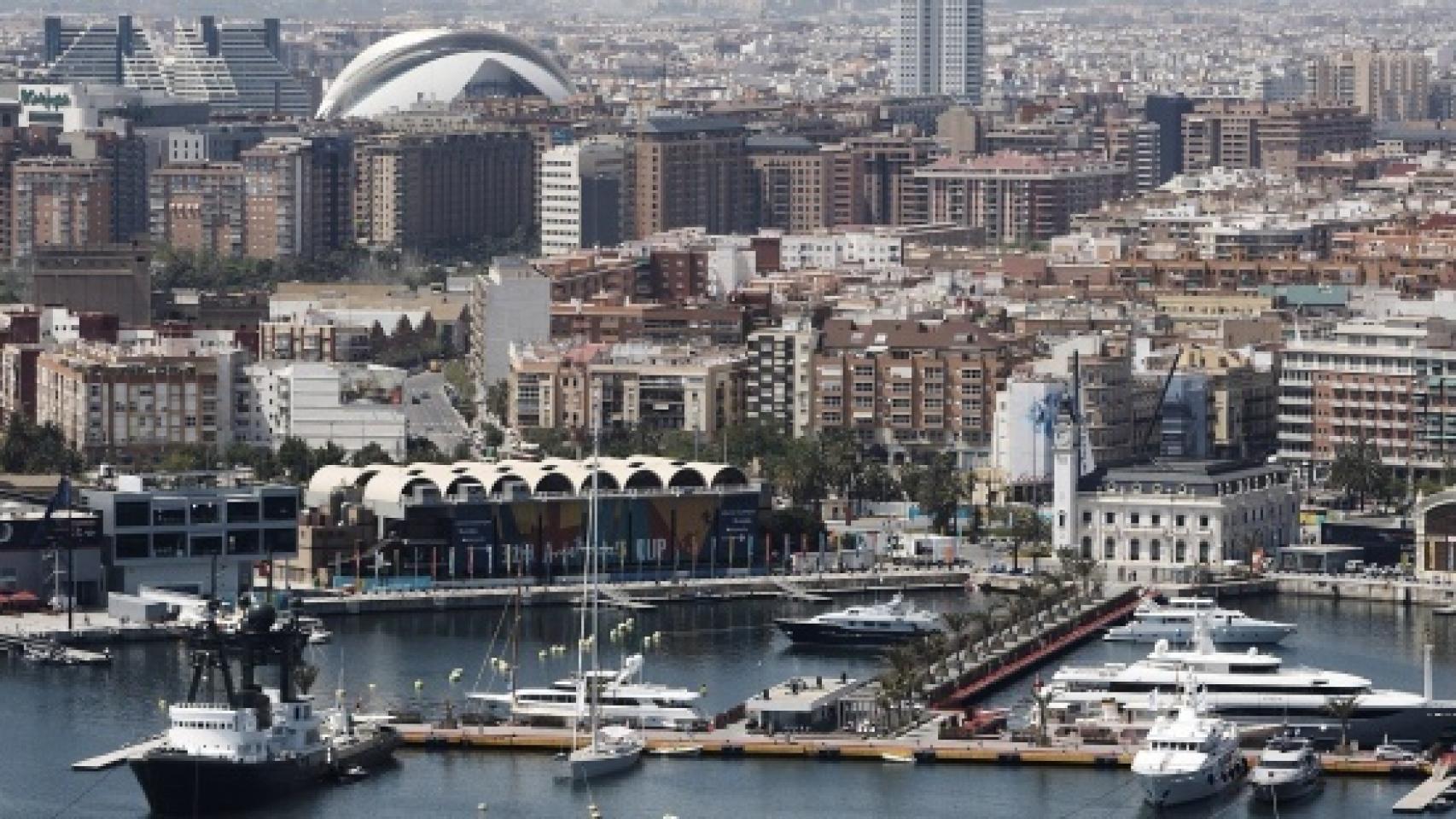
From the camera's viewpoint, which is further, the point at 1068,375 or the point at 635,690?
the point at 1068,375

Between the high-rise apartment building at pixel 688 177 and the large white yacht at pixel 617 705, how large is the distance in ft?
118

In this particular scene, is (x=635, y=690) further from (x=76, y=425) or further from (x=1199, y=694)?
(x=76, y=425)

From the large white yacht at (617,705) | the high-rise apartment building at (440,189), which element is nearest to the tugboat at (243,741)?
the large white yacht at (617,705)

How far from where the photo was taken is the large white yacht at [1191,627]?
106 ft

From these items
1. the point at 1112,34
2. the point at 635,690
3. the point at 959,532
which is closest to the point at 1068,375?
the point at 959,532

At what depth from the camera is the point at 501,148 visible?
6888 cm

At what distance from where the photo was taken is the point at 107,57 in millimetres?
91312

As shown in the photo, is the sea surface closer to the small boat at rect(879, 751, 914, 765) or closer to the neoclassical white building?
the small boat at rect(879, 751, 914, 765)

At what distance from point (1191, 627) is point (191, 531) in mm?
6314

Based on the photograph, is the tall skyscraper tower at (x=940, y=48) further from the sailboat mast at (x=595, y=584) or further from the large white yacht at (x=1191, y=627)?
the large white yacht at (x=1191, y=627)

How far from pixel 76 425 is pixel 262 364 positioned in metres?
2.05

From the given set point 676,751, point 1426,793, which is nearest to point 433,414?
point 676,751

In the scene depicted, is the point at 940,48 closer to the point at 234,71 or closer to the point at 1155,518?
the point at 234,71

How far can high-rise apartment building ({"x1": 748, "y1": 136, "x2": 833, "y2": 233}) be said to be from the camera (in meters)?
69.1
